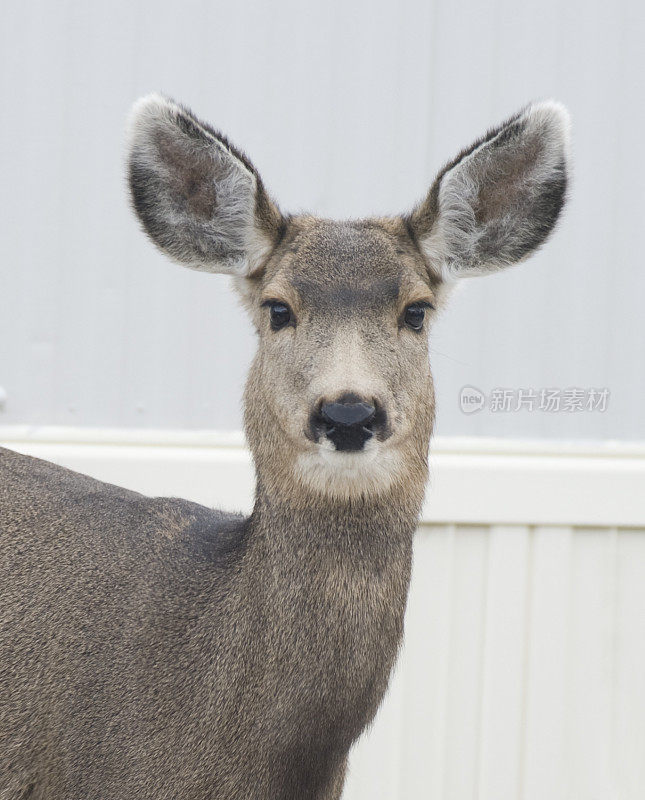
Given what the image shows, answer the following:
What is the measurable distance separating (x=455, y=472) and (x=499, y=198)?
1980 millimetres

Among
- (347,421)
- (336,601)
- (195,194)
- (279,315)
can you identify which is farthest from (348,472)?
(195,194)

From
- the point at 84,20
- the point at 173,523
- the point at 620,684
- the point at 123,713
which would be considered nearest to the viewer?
the point at 123,713

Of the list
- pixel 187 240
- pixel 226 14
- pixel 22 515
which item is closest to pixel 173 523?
pixel 22 515

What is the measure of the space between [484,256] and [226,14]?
2318mm

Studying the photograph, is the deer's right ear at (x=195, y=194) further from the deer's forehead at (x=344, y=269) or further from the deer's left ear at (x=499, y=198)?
the deer's left ear at (x=499, y=198)

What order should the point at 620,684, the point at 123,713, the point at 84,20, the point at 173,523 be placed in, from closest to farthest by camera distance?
1. the point at 123,713
2. the point at 173,523
3. the point at 84,20
4. the point at 620,684

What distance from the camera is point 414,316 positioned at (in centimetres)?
283

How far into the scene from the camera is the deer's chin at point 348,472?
8.16ft

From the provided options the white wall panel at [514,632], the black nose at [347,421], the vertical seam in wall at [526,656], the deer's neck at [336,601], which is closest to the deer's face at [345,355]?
the black nose at [347,421]

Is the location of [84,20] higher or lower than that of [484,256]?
higher

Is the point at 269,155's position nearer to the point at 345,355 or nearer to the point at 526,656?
the point at 345,355

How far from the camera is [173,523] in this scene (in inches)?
120

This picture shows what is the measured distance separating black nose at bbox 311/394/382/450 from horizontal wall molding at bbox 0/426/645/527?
241 centimetres

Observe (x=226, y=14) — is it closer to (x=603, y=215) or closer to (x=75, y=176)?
(x=75, y=176)
